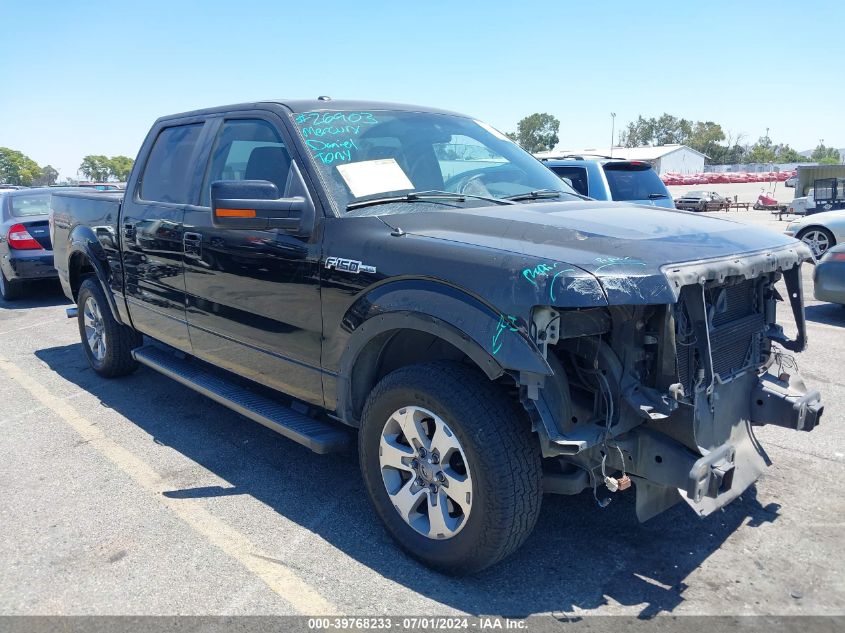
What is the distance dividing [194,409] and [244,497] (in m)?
1.70

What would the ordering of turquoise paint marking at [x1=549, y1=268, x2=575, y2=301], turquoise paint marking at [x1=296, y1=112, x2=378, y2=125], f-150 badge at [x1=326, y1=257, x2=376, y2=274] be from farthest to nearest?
turquoise paint marking at [x1=296, y1=112, x2=378, y2=125], f-150 badge at [x1=326, y1=257, x2=376, y2=274], turquoise paint marking at [x1=549, y1=268, x2=575, y2=301]

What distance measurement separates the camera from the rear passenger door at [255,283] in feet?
11.8

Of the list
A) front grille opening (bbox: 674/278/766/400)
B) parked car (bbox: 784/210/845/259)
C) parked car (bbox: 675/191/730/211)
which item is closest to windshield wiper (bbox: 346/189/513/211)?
front grille opening (bbox: 674/278/766/400)

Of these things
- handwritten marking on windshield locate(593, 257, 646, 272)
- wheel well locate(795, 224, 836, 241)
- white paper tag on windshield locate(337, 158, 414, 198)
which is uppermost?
white paper tag on windshield locate(337, 158, 414, 198)

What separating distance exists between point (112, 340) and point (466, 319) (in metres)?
4.29

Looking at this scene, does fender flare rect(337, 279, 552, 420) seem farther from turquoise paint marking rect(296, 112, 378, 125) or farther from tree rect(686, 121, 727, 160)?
tree rect(686, 121, 727, 160)

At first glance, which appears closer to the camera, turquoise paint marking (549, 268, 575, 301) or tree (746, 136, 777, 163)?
turquoise paint marking (549, 268, 575, 301)

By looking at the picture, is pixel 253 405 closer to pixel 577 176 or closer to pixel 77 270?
pixel 77 270

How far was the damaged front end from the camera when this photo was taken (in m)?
2.65

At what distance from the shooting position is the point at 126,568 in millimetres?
3193

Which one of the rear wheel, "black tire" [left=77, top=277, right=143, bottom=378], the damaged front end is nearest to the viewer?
the damaged front end

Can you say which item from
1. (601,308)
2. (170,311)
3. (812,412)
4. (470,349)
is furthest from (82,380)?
(812,412)

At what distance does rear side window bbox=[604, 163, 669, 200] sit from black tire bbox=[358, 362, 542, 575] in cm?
699

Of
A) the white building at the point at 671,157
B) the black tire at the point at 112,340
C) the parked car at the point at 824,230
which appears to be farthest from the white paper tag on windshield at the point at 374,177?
the white building at the point at 671,157
